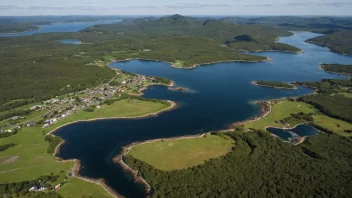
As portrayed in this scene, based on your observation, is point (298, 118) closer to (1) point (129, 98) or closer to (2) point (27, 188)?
(1) point (129, 98)

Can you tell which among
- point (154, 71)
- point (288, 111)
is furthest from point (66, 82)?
point (288, 111)

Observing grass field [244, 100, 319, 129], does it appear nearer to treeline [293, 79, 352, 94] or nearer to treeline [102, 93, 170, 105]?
treeline [293, 79, 352, 94]

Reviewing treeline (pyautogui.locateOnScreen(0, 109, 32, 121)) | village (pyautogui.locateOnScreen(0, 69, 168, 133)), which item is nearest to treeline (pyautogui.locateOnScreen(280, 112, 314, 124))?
village (pyautogui.locateOnScreen(0, 69, 168, 133))

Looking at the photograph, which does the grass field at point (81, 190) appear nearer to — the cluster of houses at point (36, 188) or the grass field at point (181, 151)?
the cluster of houses at point (36, 188)

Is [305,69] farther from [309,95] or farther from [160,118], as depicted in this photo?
[160,118]

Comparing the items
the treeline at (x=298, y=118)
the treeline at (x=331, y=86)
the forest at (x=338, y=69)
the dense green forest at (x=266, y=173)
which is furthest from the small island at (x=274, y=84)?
the dense green forest at (x=266, y=173)

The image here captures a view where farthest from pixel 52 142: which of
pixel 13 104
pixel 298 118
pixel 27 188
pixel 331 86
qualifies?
pixel 331 86
